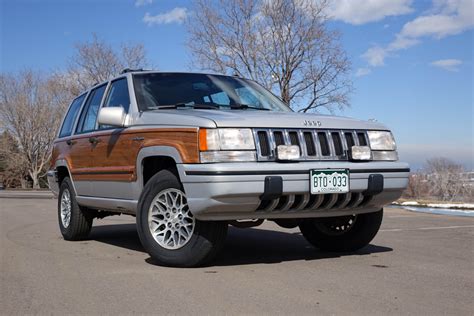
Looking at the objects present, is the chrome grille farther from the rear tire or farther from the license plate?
the rear tire

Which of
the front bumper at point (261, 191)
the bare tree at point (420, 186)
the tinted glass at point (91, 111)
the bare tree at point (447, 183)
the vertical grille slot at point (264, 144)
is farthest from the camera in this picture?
the bare tree at point (447, 183)

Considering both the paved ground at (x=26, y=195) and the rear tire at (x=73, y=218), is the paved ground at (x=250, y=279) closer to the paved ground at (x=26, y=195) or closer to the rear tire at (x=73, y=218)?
the rear tire at (x=73, y=218)

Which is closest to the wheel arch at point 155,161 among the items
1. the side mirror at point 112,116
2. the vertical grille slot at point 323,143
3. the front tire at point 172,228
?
the front tire at point 172,228

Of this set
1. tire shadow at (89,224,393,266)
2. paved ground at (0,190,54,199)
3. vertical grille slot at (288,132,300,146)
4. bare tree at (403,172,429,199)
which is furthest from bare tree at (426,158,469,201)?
vertical grille slot at (288,132,300,146)

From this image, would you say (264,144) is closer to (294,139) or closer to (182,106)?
(294,139)

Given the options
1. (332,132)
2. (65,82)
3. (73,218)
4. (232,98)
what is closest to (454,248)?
(332,132)

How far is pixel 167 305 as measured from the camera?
3.64 metres

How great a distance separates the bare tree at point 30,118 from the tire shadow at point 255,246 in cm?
4007

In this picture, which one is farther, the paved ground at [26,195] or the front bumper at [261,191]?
the paved ground at [26,195]

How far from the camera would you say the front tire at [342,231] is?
5.64 m

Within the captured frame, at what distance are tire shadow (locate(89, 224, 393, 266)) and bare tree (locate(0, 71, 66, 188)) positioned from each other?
40.1 meters

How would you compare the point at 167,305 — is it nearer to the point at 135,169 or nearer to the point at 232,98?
the point at 135,169

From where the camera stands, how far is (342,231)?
19.4 feet

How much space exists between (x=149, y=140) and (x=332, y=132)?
1.66 metres
